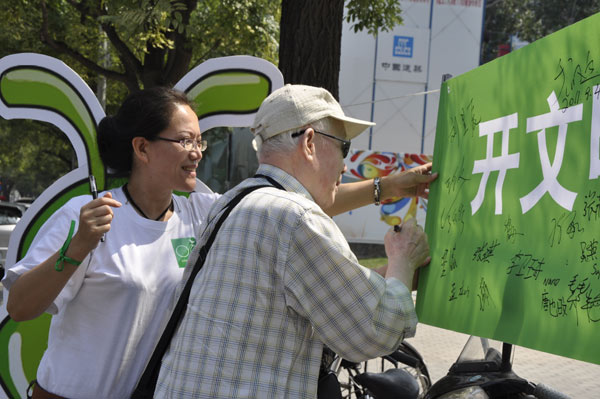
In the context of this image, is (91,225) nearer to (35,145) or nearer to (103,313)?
(103,313)

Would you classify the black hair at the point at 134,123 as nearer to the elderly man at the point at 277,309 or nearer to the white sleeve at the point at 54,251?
the white sleeve at the point at 54,251

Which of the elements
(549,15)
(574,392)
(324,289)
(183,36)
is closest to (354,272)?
(324,289)

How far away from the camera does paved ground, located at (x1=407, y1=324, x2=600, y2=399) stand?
6.78 meters

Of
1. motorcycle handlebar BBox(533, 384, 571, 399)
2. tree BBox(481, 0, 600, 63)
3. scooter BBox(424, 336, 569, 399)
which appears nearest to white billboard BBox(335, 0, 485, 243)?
tree BBox(481, 0, 600, 63)

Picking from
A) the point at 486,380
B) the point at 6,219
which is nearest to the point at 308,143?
the point at 486,380

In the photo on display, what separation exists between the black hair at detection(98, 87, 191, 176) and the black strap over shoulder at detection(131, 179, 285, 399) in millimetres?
608

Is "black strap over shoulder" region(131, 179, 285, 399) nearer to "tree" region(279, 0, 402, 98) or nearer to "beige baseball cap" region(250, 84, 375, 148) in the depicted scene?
"beige baseball cap" region(250, 84, 375, 148)

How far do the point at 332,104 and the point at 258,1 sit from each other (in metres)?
10.3

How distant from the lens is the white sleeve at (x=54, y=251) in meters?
2.24

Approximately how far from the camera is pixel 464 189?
2525 mm

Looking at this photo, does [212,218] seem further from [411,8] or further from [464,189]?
[411,8]

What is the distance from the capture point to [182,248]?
2445 mm

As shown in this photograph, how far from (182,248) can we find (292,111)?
71 cm

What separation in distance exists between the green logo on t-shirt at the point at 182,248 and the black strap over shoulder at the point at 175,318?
0.35m
